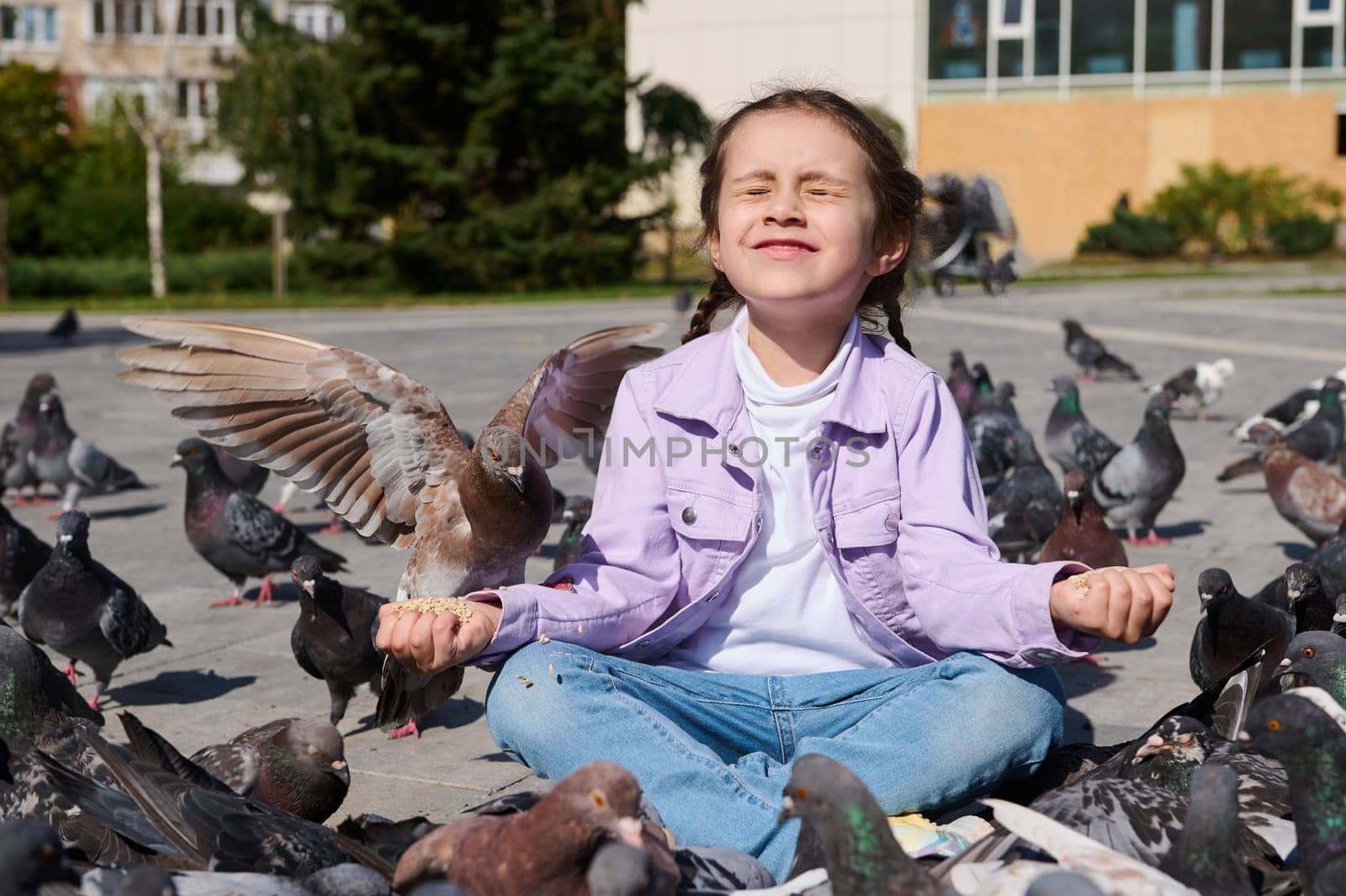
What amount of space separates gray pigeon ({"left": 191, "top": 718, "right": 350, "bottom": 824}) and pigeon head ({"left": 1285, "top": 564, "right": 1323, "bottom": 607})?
283cm

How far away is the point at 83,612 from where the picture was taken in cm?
489

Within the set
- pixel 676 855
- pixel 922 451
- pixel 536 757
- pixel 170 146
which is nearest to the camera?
pixel 676 855

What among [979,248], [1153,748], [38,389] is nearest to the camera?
[1153,748]

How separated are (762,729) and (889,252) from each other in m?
1.15

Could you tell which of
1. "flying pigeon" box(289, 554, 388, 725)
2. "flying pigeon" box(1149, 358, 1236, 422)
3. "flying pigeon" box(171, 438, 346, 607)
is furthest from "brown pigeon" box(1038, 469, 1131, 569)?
"flying pigeon" box(1149, 358, 1236, 422)

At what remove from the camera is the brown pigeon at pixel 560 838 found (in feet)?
8.10

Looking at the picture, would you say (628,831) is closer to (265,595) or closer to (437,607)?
(437,607)

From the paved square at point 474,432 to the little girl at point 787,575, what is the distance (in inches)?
30.6

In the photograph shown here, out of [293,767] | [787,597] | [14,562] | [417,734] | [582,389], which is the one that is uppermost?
[582,389]

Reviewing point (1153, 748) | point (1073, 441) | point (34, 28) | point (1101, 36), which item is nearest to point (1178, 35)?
point (1101, 36)

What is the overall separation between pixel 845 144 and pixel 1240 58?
1411 inches

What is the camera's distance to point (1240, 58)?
35.7 meters

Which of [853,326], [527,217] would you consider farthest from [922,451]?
[527,217]

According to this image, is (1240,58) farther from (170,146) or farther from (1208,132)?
(170,146)
